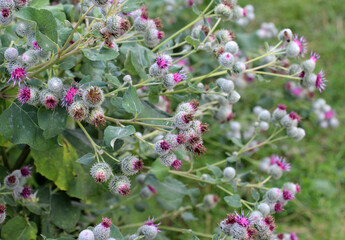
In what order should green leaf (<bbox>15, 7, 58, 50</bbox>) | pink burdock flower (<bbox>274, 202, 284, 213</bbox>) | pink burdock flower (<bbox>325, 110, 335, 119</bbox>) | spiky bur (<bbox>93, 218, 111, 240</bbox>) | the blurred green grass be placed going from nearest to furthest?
spiky bur (<bbox>93, 218, 111, 240</bbox>) → green leaf (<bbox>15, 7, 58, 50</bbox>) → pink burdock flower (<bbox>274, 202, 284, 213</bbox>) → the blurred green grass → pink burdock flower (<bbox>325, 110, 335, 119</bbox>)

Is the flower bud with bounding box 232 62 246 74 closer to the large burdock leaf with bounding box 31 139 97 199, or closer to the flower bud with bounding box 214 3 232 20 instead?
the flower bud with bounding box 214 3 232 20

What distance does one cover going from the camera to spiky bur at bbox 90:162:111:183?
162 cm

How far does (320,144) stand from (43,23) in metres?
3.18

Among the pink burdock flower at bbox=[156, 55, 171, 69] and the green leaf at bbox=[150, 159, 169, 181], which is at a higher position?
the pink burdock flower at bbox=[156, 55, 171, 69]

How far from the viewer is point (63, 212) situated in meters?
2.20

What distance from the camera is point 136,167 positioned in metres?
A: 1.70

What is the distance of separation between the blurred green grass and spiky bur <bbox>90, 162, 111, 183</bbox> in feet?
5.37

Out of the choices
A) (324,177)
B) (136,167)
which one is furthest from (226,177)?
(324,177)

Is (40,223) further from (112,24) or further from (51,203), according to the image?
(112,24)

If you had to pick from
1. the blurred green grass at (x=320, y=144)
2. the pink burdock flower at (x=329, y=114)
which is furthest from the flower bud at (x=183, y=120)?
the pink burdock flower at (x=329, y=114)

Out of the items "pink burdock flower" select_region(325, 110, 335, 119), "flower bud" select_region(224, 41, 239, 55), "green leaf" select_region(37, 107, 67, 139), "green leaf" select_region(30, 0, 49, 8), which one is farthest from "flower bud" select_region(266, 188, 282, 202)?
"pink burdock flower" select_region(325, 110, 335, 119)

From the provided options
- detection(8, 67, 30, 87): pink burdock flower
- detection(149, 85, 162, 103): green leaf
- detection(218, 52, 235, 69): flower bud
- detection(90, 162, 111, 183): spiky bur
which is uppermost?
detection(8, 67, 30, 87): pink burdock flower

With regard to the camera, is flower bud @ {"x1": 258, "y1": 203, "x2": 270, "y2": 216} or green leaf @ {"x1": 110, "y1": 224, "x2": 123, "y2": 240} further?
flower bud @ {"x1": 258, "y1": 203, "x2": 270, "y2": 216}

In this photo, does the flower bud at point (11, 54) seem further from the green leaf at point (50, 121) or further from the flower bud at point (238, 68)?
the flower bud at point (238, 68)
